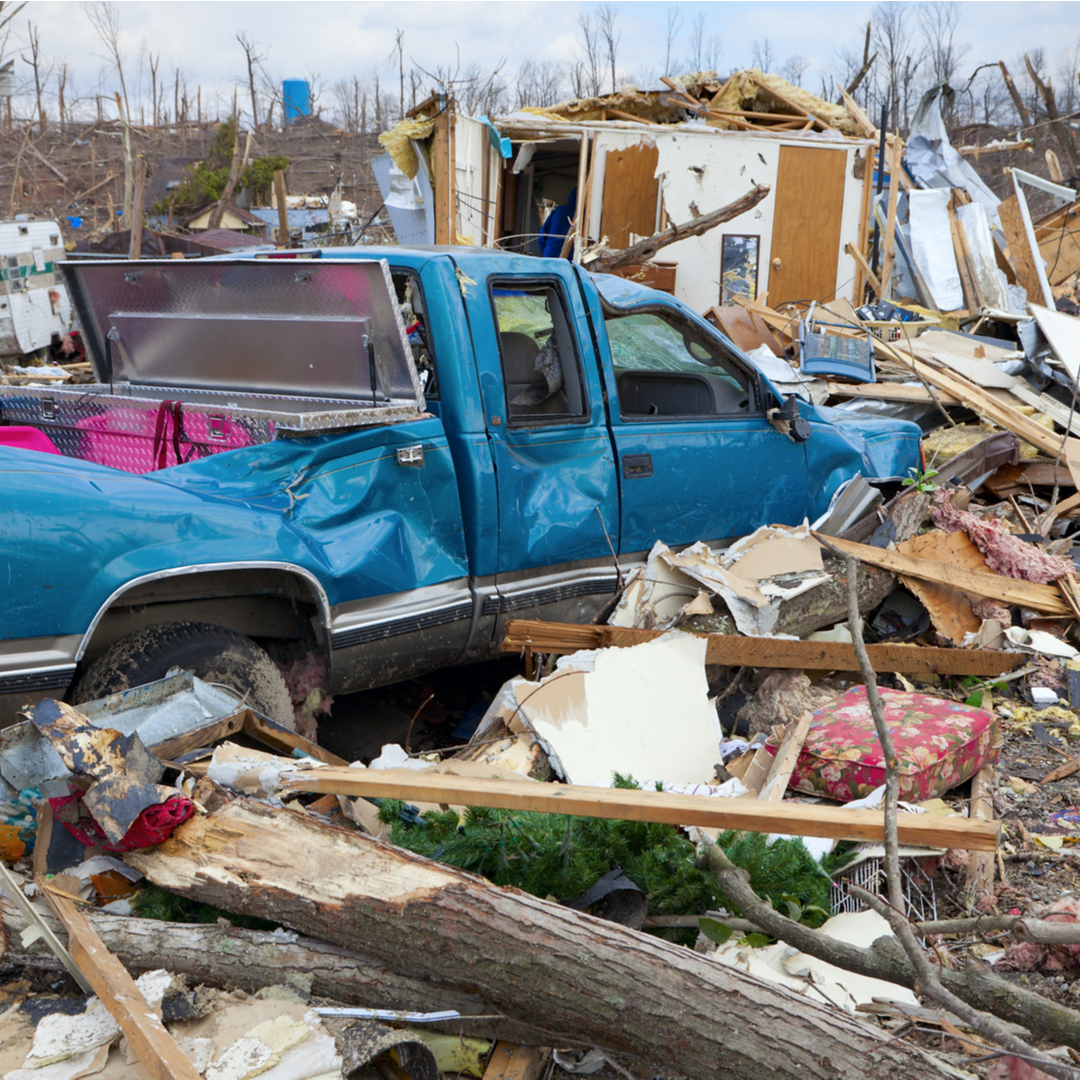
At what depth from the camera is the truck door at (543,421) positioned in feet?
13.2

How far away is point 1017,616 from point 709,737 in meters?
2.47

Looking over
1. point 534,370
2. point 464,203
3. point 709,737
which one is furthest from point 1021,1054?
point 464,203

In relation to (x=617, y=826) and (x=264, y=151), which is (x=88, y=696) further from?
(x=264, y=151)

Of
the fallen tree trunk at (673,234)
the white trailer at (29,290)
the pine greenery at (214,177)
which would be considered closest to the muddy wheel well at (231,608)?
the fallen tree trunk at (673,234)

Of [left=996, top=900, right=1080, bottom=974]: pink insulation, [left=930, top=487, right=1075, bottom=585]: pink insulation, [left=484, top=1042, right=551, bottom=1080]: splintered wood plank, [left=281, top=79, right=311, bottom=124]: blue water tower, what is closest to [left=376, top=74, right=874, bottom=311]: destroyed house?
[left=930, top=487, right=1075, bottom=585]: pink insulation

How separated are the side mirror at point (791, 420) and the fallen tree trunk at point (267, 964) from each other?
135 inches

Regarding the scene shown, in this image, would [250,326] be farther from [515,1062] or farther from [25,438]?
[515,1062]

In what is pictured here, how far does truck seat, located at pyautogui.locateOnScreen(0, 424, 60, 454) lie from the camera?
4012mm

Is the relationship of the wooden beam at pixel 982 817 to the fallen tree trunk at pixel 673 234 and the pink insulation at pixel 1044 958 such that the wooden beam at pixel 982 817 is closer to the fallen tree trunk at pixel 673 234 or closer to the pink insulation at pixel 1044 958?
the pink insulation at pixel 1044 958

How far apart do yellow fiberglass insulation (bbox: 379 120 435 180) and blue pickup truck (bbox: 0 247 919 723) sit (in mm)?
8528

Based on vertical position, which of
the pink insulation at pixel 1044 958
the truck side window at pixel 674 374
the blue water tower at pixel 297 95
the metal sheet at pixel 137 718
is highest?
the blue water tower at pixel 297 95

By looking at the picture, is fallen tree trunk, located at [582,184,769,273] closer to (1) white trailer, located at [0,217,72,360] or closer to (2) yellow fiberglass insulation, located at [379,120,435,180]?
(2) yellow fiberglass insulation, located at [379,120,435,180]

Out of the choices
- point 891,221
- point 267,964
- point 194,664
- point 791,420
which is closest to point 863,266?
point 891,221

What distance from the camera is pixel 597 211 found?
43.6 ft
